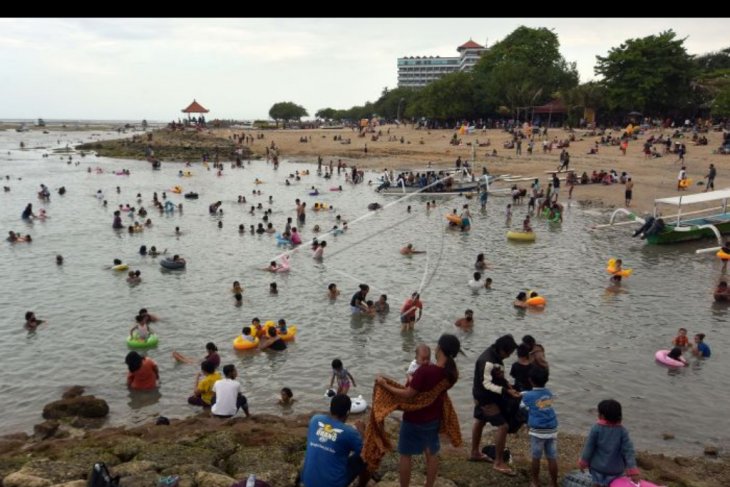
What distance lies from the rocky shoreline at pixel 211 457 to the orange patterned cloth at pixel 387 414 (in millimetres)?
1302

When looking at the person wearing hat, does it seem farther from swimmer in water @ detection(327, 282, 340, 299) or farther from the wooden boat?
the wooden boat

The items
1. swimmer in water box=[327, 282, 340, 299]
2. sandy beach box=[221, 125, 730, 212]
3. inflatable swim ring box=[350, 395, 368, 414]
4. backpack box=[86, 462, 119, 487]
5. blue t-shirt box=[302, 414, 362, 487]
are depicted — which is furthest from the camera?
sandy beach box=[221, 125, 730, 212]

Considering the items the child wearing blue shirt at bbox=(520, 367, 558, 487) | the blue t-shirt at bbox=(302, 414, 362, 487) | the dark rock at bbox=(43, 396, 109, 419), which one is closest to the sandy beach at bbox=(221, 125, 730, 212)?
the child wearing blue shirt at bbox=(520, 367, 558, 487)

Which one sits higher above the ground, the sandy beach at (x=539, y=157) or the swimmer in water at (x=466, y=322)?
the sandy beach at (x=539, y=157)

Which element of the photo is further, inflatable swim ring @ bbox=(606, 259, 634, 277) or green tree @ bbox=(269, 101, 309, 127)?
green tree @ bbox=(269, 101, 309, 127)

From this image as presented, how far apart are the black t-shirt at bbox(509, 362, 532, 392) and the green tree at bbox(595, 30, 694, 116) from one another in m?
66.6

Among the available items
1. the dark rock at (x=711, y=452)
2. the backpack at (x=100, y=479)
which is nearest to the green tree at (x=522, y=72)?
the dark rock at (x=711, y=452)

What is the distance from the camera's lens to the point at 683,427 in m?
12.7

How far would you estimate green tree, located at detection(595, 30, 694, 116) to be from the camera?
65312mm

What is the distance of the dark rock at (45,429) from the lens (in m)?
12.1

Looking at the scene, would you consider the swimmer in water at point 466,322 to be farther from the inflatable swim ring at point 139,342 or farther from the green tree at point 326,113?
the green tree at point 326,113

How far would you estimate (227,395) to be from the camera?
39.6ft
